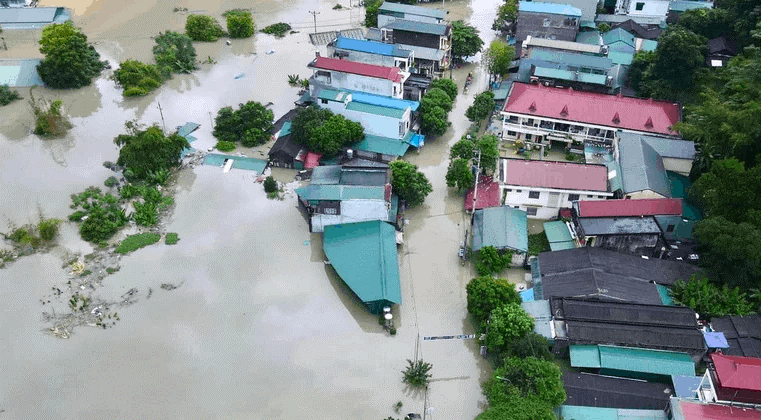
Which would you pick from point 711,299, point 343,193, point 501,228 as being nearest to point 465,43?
point 501,228

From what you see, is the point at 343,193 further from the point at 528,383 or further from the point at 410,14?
the point at 410,14

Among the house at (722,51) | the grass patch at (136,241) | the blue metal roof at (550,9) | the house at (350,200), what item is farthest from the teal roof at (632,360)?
the blue metal roof at (550,9)

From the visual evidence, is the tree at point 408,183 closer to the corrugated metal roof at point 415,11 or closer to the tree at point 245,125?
the tree at point 245,125

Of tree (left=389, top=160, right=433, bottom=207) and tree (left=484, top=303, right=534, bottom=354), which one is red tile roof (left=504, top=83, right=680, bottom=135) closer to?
tree (left=389, top=160, right=433, bottom=207)

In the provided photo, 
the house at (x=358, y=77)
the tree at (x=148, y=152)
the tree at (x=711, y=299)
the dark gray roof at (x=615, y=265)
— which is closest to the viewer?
the tree at (x=711, y=299)

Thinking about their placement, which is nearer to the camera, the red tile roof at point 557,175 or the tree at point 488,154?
the red tile roof at point 557,175

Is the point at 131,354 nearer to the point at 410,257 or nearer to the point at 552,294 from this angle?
the point at 410,257

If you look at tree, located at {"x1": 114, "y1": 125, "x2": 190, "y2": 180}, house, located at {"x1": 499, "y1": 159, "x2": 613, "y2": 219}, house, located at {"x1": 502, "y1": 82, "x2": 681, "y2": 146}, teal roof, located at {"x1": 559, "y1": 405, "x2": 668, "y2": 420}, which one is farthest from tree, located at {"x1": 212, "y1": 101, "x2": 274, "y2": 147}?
teal roof, located at {"x1": 559, "y1": 405, "x2": 668, "y2": 420}
